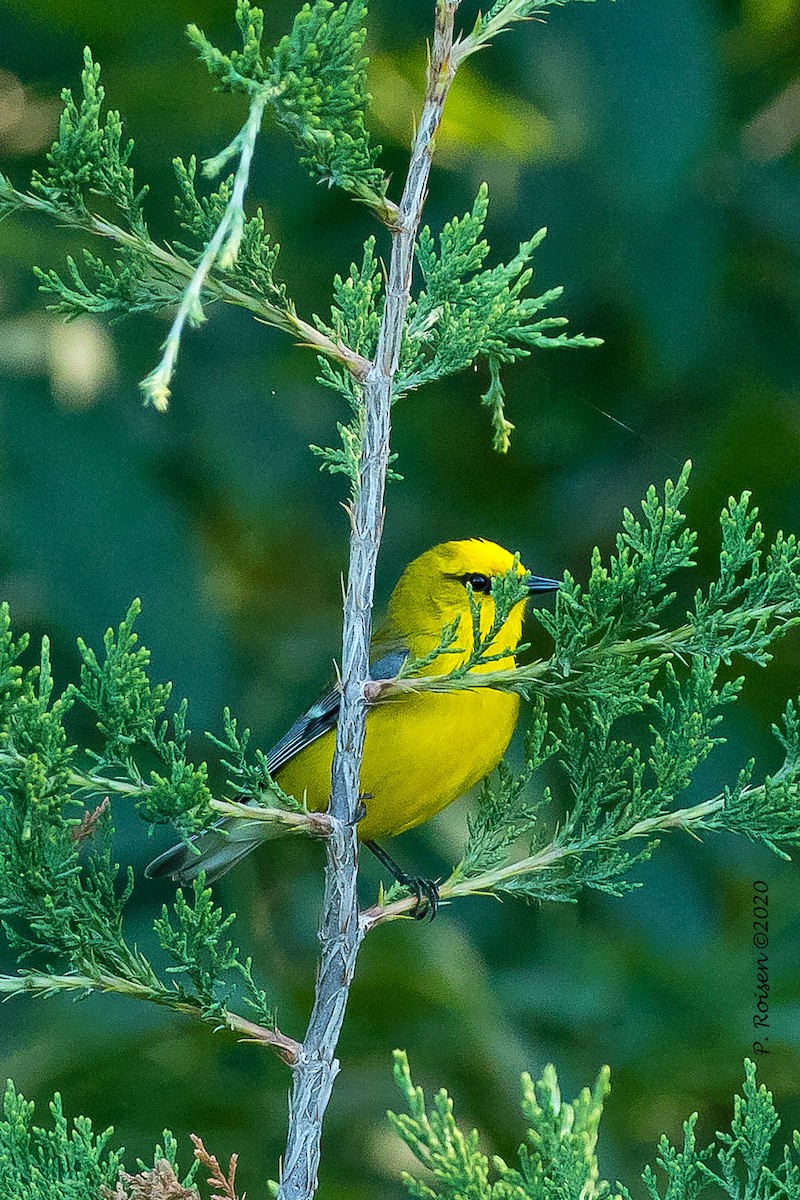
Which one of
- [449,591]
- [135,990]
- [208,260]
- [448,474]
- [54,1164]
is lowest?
[54,1164]

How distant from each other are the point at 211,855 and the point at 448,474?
96 cm

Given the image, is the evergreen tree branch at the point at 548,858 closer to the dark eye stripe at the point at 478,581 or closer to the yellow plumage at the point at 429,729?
the yellow plumage at the point at 429,729

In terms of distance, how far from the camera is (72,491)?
2.76 m

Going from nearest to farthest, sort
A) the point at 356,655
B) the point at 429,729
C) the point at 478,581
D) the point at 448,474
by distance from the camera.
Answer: the point at 356,655, the point at 429,729, the point at 478,581, the point at 448,474

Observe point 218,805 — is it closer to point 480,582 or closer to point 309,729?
point 309,729

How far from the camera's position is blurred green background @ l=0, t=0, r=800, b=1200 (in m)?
2.75

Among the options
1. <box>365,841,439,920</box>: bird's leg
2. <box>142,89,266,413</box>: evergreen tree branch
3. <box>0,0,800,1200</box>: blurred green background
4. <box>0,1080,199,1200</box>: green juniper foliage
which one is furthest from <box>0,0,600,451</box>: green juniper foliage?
<box>0,0,800,1200</box>: blurred green background

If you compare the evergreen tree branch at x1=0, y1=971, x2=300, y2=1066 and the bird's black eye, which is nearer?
the evergreen tree branch at x1=0, y1=971, x2=300, y2=1066

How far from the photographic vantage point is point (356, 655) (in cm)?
159

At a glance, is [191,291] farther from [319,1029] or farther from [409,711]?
[409,711]

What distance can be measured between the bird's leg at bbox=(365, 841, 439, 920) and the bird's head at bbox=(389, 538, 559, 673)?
16.1 inches

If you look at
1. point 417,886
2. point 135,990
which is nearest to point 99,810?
point 135,990

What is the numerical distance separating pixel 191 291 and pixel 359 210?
77.1 inches

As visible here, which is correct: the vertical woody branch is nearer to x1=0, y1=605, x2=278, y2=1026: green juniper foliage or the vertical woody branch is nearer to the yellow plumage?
x1=0, y1=605, x2=278, y2=1026: green juniper foliage
